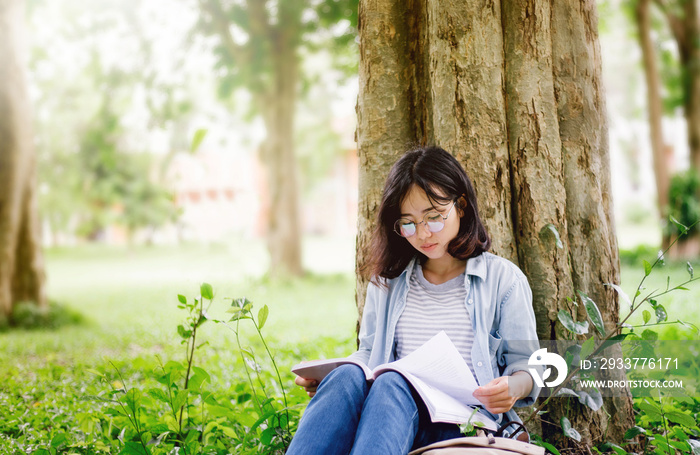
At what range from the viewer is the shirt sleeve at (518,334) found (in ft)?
7.25

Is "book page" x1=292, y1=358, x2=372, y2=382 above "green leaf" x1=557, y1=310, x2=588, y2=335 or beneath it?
beneath

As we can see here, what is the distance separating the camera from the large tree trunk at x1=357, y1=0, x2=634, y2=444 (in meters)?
2.68

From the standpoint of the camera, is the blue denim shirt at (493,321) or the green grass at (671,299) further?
the green grass at (671,299)

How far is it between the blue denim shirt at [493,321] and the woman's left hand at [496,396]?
15 cm

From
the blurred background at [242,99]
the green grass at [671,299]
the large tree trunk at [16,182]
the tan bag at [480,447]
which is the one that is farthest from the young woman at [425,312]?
the large tree trunk at [16,182]

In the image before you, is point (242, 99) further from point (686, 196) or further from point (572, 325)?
point (572, 325)

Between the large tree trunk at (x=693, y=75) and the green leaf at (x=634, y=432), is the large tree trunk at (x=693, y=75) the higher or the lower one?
the higher one

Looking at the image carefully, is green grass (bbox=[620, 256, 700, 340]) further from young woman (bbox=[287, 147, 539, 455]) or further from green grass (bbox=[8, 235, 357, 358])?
green grass (bbox=[8, 235, 357, 358])

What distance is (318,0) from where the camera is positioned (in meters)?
10.9

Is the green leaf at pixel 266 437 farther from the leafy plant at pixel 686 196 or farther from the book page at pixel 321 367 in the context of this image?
the leafy plant at pixel 686 196

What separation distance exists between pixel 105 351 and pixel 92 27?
955cm

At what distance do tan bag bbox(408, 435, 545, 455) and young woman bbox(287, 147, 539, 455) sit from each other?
0.12 metres

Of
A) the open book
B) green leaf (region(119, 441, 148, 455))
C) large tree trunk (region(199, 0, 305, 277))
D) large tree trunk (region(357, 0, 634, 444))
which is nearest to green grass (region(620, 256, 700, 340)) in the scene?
large tree trunk (region(357, 0, 634, 444))

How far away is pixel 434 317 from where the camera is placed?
242cm
